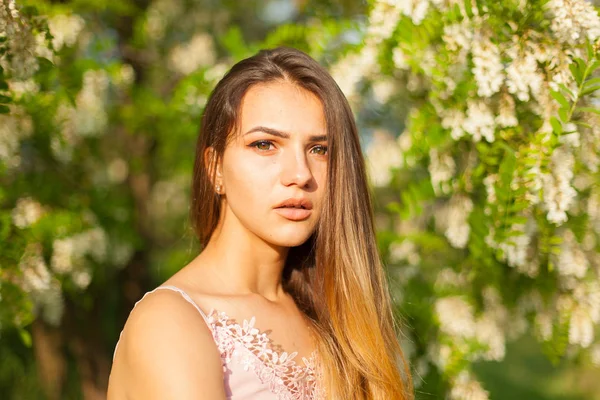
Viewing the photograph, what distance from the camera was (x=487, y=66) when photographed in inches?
102

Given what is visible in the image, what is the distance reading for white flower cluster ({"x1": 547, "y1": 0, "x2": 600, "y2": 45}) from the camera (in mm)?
2314

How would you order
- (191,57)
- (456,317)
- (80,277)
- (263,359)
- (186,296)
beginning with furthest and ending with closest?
(191,57) < (80,277) < (456,317) < (263,359) < (186,296)

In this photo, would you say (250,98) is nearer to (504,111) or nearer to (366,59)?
(504,111)

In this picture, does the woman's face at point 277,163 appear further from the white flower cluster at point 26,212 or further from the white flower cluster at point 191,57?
the white flower cluster at point 191,57

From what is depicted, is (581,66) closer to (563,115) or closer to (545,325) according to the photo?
(563,115)

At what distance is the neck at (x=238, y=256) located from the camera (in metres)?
2.11

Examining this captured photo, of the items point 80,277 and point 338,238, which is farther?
point 80,277

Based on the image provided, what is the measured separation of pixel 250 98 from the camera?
208 centimetres

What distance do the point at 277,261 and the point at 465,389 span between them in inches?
63.1

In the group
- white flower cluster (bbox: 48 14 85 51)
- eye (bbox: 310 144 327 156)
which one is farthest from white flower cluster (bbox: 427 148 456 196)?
white flower cluster (bbox: 48 14 85 51)

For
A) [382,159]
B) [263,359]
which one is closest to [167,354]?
[263,359]

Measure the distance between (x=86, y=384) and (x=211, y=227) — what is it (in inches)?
126

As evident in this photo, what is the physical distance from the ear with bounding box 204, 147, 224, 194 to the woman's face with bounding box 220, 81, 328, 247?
0.06 metres

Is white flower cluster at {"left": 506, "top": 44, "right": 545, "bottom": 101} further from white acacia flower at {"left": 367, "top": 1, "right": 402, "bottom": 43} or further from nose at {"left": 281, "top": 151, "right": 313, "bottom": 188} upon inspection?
nose at {"left": 281, "top": 151, "right": 313, "bottom": 188}
